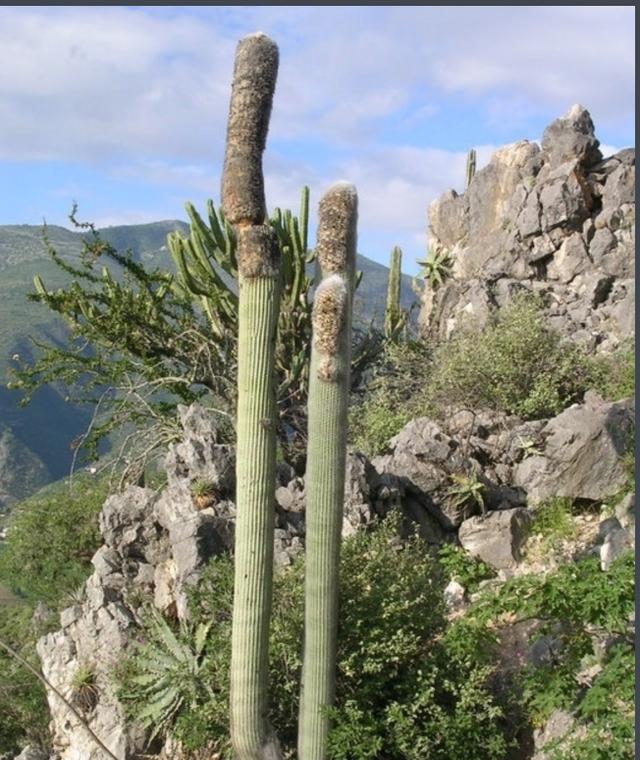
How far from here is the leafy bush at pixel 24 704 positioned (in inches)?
482

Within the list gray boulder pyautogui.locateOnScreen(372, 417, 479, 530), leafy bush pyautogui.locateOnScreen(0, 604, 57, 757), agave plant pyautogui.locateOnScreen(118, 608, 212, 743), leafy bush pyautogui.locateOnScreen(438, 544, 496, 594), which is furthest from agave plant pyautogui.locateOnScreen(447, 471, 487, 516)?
leafy bush pyautogui.locateOnScreen(0, 604, 57, 757)

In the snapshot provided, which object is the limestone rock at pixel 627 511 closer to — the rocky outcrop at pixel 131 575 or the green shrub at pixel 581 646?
the green shrub at pixel 581 646

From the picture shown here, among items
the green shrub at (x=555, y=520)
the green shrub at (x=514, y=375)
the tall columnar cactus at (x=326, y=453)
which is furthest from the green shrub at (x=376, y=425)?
the tall columnar cactus at (x=326, y=453)

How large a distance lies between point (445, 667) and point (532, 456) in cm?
387

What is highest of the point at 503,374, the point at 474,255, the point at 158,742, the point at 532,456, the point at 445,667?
the point at 474,255

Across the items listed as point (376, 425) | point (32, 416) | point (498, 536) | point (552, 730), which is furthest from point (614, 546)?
point (32, 416)

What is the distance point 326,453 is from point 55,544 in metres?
6.96

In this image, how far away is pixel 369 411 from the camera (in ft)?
44.9

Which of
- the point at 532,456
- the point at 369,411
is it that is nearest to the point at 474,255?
the point at 369,411

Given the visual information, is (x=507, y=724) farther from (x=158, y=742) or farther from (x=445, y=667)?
(x=158, y=742)

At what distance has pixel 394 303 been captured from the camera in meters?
17.5

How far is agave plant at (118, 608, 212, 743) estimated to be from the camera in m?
8.30

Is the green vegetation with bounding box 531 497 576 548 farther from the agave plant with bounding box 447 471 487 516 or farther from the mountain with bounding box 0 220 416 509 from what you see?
the mountain with bounding box 0 220 416 509

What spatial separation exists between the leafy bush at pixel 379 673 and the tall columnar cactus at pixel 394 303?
8.86 m
